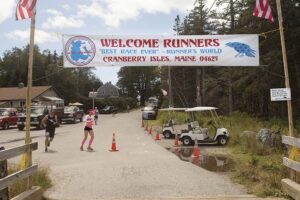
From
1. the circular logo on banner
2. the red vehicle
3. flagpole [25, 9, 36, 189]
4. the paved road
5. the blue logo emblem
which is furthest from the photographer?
the red vehicle

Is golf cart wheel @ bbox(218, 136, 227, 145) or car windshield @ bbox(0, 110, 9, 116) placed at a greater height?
car windshield @ bbox(0, 110, 9, 116)

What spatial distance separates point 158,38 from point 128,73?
138m

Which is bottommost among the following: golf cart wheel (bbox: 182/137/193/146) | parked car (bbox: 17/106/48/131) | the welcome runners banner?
golf cart wheel (bbox: 182/137/193/146)

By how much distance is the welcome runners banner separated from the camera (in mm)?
14484

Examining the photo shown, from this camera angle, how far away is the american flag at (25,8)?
10.1 m

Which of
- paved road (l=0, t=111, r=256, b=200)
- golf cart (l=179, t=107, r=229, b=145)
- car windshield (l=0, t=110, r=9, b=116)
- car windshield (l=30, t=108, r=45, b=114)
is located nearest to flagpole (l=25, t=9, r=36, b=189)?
paved road (l=0, t=111, r=256, b=200)

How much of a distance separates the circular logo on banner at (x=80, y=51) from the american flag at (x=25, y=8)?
14.0 feet

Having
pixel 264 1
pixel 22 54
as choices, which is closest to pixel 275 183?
pixel 264 1

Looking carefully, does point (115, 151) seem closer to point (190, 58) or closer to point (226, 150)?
point (226, 150)

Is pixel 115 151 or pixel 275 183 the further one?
pixel 115 151

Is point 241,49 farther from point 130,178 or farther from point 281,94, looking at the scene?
point 130,178

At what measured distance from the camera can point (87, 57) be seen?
1442cm

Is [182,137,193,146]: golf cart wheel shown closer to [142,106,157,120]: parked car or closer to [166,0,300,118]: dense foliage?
[166,0,300,118]: dense foliage

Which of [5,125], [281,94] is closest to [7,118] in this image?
[5,125]
